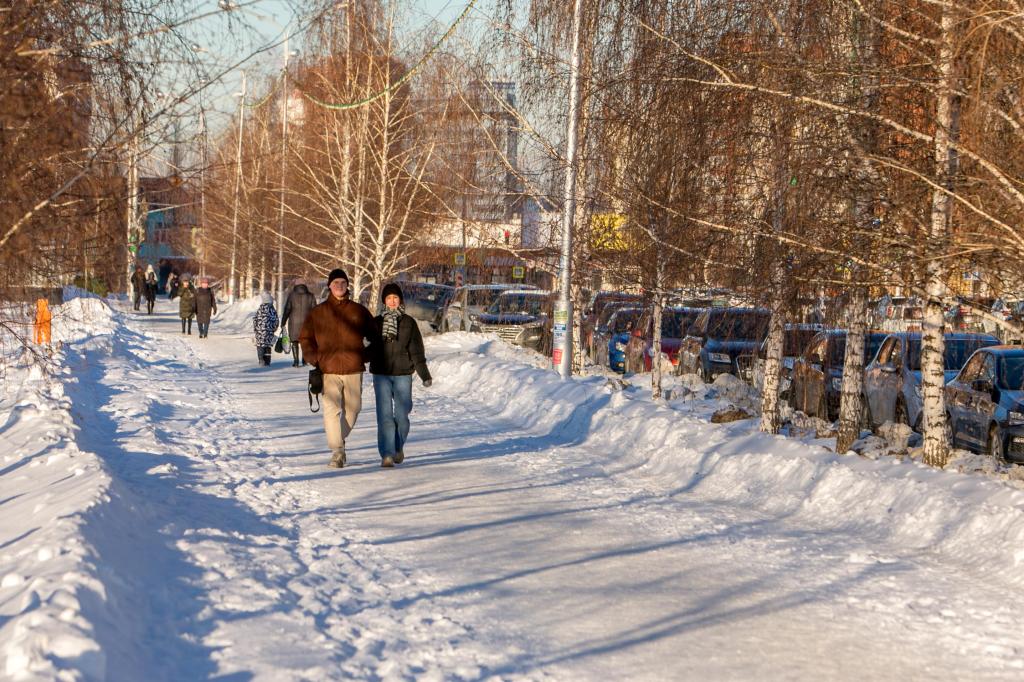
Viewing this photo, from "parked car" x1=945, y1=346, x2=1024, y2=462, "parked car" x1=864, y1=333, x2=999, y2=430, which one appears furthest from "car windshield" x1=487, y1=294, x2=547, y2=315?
"parked car" x1=945, y1=346, x2=1024, y2=462

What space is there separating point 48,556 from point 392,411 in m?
6.40

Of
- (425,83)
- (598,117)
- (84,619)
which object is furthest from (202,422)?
(425,83)

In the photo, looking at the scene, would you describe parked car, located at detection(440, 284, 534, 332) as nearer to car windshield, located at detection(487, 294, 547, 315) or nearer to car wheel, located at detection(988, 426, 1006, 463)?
car windshield, located at detection(487, 294, 547, 315)

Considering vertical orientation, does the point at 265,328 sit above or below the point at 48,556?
above

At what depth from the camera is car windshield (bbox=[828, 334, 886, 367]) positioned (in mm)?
21609

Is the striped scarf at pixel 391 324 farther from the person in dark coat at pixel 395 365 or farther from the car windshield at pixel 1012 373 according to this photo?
the car windshield at pixel 1012 373

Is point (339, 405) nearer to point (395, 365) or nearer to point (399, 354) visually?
point (395, 365)

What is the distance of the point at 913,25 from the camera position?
1084cm

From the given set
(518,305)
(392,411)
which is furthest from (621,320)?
(392,411)

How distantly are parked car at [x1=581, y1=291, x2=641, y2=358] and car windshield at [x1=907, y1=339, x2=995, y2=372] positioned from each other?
11586 mm

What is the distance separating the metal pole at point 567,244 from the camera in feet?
63.2

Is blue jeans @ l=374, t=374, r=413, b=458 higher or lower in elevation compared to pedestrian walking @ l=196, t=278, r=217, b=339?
lower

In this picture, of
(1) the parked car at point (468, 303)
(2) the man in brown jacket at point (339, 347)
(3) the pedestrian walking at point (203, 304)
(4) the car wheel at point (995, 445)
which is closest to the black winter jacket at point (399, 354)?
(2) the man in brown jacket at point (339, 347)

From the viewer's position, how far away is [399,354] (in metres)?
13.2
